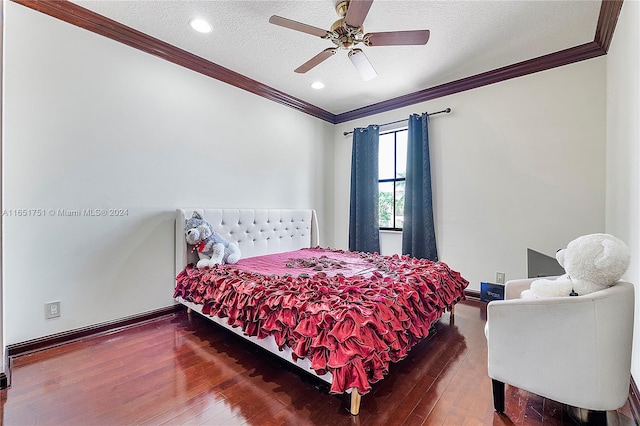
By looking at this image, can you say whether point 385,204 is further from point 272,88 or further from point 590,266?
point 590,266

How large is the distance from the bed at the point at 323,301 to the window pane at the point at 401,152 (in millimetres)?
1562

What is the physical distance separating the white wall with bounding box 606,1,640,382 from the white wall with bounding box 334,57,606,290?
0.67 ft

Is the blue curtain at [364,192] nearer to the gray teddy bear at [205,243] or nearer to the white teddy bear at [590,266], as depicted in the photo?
the gray teddy bear at [205,243]

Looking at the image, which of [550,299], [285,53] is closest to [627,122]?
[550,299]

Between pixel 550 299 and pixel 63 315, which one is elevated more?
pixel 550 299

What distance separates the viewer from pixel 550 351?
4.42ft

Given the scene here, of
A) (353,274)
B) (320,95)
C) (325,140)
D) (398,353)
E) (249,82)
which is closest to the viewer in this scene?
(398,353)

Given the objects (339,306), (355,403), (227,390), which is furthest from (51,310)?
(355,403)

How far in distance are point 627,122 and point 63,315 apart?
4.34 metres

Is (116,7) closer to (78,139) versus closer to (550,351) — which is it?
(78,139)

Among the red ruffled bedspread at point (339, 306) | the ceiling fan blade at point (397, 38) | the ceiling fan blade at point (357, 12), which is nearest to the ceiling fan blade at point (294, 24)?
the ceiling fan blade at point (357, 12)

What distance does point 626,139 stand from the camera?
1.92m

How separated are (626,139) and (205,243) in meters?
3.40

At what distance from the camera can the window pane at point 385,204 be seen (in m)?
4.30
